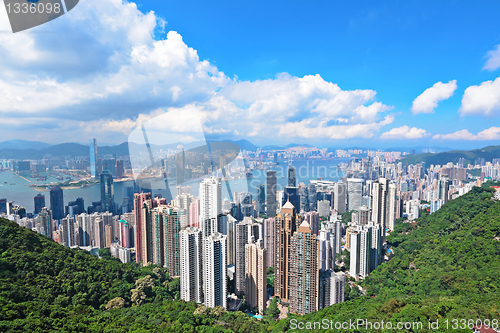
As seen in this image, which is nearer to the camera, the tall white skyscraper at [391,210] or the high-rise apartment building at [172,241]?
the high-rise apartment building at [172,241]

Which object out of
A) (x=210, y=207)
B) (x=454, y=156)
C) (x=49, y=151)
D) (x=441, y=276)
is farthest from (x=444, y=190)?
(x=49, y=151)

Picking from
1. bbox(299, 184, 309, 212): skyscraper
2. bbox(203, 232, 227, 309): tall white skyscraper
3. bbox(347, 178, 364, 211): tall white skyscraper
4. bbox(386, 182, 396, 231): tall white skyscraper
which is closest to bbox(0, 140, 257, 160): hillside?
bbox(203, 232, 227, 309): tall white skyscraper

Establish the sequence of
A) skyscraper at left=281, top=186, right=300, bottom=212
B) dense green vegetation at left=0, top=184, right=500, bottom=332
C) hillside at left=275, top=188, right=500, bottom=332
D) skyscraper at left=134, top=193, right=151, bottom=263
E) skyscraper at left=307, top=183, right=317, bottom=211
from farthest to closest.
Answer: skyscraper at left=307, top=183, right=317, bottom=211
skyscraper at left=281, top=186, right=300, bottom=212
skyscraper at left=134, top=193, right=151, bottom=263
hillside at left=275, top=188, right=500, bottom=332
dense green vegetation at left=0, top=184, right=500, bottom=332

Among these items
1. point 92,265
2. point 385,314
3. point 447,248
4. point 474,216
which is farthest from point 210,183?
point 474,216

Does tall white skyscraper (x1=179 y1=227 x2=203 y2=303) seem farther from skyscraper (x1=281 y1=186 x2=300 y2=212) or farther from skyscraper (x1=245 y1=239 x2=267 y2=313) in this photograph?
skyscraper (x1=281 y1=186 x2=300 y2=212)

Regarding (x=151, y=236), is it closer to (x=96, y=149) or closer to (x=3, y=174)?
(x=96, y=149)

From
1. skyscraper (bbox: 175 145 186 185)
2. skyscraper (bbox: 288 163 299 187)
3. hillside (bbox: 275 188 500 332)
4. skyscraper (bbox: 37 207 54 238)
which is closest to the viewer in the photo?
skyscraper (bbox: 175 145 186 185)

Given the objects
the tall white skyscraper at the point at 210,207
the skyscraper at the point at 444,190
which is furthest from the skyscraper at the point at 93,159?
the skyscraper at the point at 444,190

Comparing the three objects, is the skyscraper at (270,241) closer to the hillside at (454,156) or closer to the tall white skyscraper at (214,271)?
the tall white skyscraper at (214,271)
